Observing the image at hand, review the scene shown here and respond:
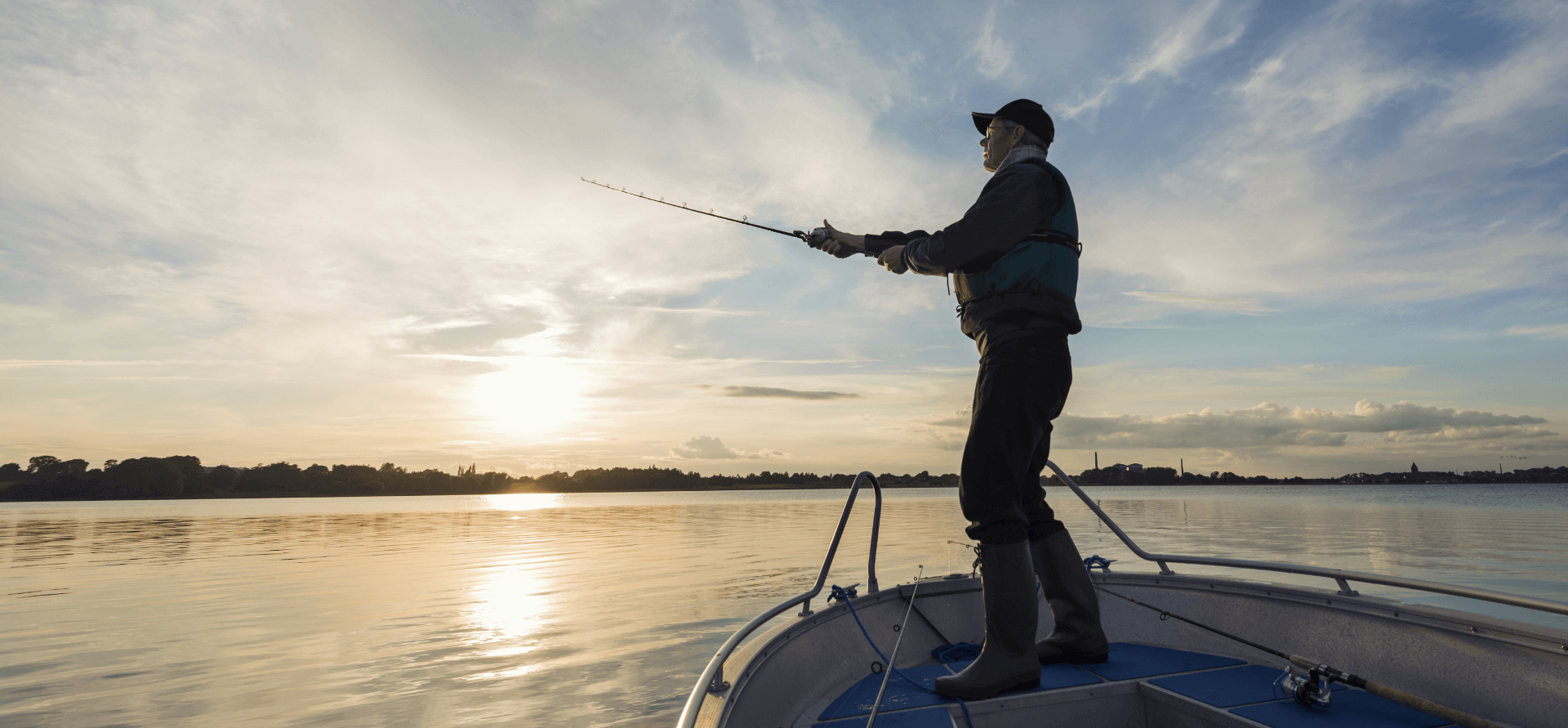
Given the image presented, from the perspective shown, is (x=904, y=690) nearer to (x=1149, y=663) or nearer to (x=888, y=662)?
(x=888, y=662)

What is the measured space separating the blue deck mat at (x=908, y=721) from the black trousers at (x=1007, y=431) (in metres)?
0.66

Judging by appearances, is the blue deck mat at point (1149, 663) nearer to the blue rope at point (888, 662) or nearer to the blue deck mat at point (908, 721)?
the blue rope at point (888, 662)

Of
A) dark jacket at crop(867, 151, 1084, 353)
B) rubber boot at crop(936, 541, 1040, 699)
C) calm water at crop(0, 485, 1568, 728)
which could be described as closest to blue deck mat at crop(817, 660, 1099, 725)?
rubber boot at crop(936, 541, 1040, 699)

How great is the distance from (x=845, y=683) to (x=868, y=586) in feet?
3.06

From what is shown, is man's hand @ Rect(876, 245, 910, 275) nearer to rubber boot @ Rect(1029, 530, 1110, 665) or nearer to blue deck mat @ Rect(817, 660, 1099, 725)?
rubber boot @ Rect(1029, 530, 1110, 665)

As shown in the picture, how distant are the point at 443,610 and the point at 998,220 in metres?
12.5

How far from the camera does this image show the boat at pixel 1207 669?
2299 mm

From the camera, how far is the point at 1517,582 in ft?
45.7

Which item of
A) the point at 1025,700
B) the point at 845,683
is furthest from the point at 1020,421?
the point at 845,683

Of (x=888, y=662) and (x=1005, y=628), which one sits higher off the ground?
(x=1005, y=628)

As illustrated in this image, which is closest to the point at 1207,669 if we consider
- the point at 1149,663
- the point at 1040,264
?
the point at 1149,663

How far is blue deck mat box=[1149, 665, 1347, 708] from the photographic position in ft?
8.64

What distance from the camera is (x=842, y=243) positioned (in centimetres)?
353

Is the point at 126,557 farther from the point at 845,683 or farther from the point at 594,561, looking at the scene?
the point at 845,683
